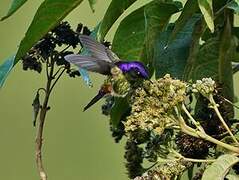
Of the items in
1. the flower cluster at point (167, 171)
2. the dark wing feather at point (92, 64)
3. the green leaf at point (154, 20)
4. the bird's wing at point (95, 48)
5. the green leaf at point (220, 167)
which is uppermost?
the green leaf at point (154, 20)

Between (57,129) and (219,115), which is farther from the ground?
(57,129)

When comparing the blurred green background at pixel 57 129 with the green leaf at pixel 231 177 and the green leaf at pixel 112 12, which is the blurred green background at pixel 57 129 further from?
the green leaf at pixel 231 177

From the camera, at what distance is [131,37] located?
71cm

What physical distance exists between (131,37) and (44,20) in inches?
4.3

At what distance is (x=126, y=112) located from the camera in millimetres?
721

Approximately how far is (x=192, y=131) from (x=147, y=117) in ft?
0.14

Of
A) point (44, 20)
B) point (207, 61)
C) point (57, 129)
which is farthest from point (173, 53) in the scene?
point (57, 129)

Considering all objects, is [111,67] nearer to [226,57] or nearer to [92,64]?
[92,64]

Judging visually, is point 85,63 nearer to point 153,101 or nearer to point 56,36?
point 153,101

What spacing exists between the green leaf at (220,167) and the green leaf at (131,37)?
198mm

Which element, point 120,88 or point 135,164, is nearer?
point 120,88

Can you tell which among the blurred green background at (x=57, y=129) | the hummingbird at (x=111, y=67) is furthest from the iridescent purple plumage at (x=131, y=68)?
the blurred green background at (x=57, y=129)

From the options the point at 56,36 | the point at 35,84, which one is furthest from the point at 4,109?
the point at 56,36

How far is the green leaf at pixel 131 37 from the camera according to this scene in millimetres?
708
